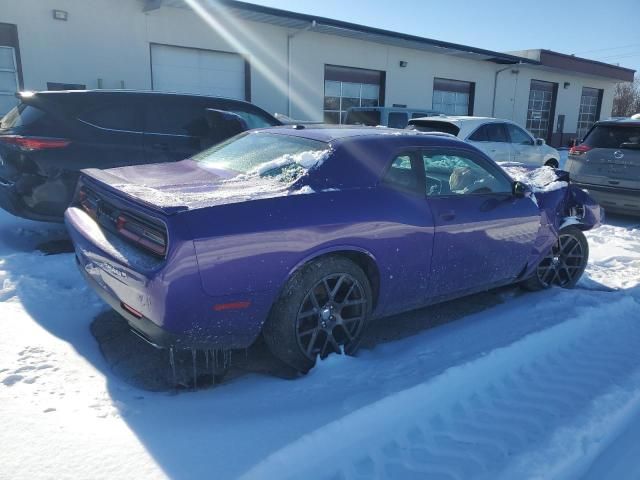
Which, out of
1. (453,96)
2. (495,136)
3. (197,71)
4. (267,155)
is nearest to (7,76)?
(197,71)

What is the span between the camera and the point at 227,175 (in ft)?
11.5

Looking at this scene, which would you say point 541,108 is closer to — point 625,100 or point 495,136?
point 495,136

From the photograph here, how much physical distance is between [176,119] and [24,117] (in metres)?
1.64

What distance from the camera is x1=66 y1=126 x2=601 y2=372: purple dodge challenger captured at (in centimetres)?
262

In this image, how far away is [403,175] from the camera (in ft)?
11.6

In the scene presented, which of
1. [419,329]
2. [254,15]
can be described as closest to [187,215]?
[419,329]

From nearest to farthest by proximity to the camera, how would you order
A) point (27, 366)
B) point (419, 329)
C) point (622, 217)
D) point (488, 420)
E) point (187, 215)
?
point (187, 215) < point (488, 420) < point (27, 366) < point (419, 329) < point (622, 217)

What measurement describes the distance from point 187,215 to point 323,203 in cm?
85

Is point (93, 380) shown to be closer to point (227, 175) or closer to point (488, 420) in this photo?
point (227, 175)

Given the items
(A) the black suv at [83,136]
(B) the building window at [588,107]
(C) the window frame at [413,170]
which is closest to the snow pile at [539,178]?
(C) the window frame at [413,170]

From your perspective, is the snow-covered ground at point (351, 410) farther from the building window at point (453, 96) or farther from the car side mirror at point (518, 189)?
the building window at point (453, 96)

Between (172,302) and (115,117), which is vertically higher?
(115,117)

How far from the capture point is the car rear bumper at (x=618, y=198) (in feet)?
26.6

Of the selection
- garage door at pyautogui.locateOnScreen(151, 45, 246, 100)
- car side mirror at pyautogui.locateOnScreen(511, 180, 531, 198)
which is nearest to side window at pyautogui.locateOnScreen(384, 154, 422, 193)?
car side mirror at pyautogui.locateOnScreen(511, 180, 531, 198)
